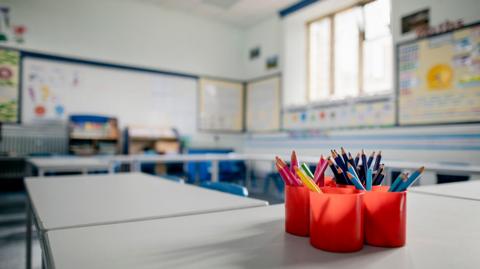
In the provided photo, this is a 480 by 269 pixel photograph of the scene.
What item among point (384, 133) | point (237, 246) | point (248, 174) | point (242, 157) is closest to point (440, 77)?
point (384, 133)

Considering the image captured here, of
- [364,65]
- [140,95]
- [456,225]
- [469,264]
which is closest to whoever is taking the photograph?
[469,264]

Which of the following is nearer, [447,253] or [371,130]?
[447,253]

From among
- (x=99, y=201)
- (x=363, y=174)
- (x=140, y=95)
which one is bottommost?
(x=99, y=201)

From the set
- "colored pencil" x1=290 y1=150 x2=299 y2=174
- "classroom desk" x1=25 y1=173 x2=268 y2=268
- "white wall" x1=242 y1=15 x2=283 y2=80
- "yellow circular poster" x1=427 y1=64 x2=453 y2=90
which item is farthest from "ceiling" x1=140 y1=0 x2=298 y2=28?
→ "colored pencil" x1=290 y1=150 x2=299 y2=174

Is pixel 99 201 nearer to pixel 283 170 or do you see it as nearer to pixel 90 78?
pixel 283 170

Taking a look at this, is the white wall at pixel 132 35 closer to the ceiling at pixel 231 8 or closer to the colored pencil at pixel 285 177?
the ceiling at pixel 231 8

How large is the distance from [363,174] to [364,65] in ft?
12.3

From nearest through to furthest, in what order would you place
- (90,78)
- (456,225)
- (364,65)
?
(456,225), (364,65), (90,78)

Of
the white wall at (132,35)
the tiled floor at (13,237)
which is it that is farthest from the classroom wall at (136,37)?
the tiled floor at (13,237)

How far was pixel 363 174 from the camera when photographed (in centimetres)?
59

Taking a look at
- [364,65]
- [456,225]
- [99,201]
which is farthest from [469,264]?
[364,65]

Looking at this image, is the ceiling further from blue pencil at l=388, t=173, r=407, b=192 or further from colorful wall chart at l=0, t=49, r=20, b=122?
blue pencil at l=388, t=173, r=407, b=192

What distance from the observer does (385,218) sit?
53 cm

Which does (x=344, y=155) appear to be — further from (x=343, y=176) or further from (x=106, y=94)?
(x=106, y=94)
